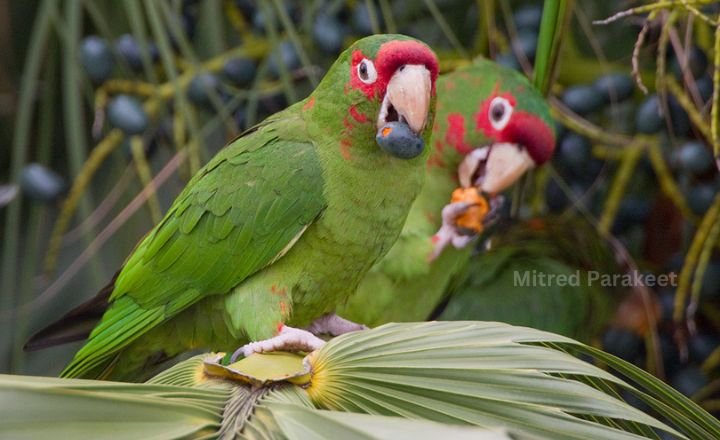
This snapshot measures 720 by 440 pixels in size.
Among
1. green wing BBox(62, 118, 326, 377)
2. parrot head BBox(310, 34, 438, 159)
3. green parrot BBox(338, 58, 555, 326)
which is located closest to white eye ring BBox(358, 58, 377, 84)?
parrot head BBox(310, 34, 438, 159)

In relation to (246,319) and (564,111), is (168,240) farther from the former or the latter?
(564,111)

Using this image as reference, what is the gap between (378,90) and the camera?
107cm

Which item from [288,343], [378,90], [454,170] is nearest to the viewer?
[288,343]

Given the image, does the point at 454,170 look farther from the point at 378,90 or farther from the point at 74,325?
the point at 74,325

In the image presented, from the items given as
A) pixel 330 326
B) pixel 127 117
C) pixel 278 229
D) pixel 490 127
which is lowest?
pixel 330 326

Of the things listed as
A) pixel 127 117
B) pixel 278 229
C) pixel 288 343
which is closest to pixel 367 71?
pixel 278 229

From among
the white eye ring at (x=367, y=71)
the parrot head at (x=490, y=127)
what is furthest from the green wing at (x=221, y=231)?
the parrot head at (x=490, y=127)

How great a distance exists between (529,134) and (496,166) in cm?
8

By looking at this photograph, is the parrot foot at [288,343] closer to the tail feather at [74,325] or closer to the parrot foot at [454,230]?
the tail feather at [74,325]

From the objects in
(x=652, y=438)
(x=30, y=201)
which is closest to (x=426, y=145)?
(x=652, y=438)

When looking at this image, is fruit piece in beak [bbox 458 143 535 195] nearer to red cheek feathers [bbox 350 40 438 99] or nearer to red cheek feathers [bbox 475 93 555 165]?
red cheek feathers [bbox 475 93 555 165]

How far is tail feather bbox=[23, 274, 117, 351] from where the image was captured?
46.4 inches

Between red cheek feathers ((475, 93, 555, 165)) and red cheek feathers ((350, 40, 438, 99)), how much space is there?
501 millimetres

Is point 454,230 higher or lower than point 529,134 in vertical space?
lower
